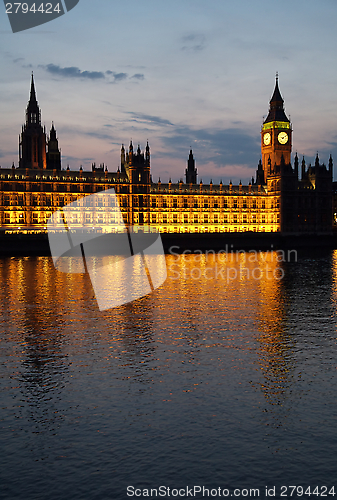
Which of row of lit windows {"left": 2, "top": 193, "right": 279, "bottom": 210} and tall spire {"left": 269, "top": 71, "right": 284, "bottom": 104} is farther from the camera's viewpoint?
tall spire {"left": 269, "top": 71, "right": 284, "bottom": 104}

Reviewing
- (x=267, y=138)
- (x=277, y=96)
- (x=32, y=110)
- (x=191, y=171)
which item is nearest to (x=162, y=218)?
(x=191, y=171)

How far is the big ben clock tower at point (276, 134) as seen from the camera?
18312cm

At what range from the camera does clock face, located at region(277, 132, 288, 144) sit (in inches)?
7249

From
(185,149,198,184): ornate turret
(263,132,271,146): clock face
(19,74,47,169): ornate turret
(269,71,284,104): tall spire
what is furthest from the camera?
(185,149,198,184): ornate turret

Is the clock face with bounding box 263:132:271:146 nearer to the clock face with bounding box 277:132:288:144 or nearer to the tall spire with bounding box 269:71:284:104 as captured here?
the clock face with bounding box 277:132:288:144

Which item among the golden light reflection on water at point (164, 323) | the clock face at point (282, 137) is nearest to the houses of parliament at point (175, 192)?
the clock face at point (282, 137)

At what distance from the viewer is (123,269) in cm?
7788

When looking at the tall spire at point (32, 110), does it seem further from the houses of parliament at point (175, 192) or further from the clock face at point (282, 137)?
the clock face at point (282, 137)

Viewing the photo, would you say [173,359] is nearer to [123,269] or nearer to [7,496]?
[7,496]

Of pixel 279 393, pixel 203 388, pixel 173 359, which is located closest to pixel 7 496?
pixel 203 388

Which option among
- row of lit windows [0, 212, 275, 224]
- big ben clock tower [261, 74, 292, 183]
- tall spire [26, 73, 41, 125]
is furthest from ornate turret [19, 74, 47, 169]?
big ben clock tower [261, 74, 292, 183]

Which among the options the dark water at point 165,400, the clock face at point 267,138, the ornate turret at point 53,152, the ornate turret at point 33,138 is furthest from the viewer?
the clock face at point 267,138

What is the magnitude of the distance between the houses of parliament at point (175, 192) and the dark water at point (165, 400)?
110867 mm

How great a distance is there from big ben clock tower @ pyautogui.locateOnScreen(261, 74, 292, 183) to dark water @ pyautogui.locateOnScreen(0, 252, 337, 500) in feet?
490
